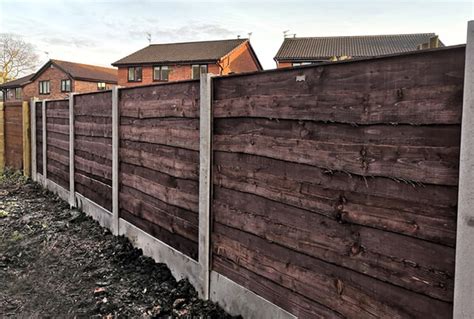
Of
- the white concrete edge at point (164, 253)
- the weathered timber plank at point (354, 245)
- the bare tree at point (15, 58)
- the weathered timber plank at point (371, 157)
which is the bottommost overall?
the white concrete edge at point (164, 253)

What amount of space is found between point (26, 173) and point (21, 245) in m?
4.96

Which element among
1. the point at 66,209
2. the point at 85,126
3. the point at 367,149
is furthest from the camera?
the point at 66,209

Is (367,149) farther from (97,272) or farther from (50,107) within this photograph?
(50,107)

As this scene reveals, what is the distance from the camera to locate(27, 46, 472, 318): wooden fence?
1.52m

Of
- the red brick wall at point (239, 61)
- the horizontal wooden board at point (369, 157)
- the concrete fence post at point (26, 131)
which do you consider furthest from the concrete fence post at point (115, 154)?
the red brick wall at point (239, 61)

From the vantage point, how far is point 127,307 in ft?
9.78

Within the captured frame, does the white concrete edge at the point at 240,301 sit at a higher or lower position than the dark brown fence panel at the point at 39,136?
lower

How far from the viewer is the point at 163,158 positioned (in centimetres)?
352

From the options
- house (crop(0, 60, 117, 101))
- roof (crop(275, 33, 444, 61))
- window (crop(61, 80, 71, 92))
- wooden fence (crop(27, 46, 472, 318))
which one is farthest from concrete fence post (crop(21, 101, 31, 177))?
window (crop(61, 80, 71, 92))

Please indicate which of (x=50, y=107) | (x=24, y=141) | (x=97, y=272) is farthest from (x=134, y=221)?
(x=24, y=141)

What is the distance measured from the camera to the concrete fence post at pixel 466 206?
1.35 meters

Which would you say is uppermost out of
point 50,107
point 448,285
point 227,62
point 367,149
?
point 227,62

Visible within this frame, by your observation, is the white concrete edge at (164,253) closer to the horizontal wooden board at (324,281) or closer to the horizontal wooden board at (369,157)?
the horizontal wooden board at (324,281)

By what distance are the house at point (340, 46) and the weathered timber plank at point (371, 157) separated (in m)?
24.3
